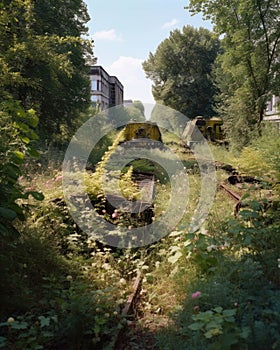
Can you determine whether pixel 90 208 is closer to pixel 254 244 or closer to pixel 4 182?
pixel 4 182

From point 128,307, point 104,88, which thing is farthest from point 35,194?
point 104,88

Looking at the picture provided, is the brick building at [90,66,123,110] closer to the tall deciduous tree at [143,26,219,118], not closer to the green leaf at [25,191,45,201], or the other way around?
the tall deciduous tree at [143,26,219,118]

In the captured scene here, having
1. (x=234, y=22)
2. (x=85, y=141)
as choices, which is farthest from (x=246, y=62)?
(x=85, y=141)

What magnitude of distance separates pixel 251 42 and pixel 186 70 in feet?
100

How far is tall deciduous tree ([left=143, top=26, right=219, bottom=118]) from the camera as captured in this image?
140 feet

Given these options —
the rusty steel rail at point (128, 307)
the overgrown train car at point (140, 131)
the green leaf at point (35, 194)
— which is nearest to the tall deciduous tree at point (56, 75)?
the overgrown train car at point (140, 131)

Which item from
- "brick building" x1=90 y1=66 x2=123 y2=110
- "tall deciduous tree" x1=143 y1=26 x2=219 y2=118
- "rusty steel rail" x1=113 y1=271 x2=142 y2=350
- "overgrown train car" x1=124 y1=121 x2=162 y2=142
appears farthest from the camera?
"brick building" x1=90 y1=66 x2=123 y2=110

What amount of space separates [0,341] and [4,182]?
1394mm

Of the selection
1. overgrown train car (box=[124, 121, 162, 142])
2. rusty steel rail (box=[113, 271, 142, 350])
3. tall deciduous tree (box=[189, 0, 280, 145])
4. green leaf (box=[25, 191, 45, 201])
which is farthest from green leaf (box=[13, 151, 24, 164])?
tall deciduous tree (box=[189, 0, 280, 145])

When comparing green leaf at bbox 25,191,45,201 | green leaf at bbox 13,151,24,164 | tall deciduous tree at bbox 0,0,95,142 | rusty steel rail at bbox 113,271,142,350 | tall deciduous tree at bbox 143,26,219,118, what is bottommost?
rusty steel rail at bbox 113,271,142,350

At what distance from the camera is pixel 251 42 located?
49.9 ft

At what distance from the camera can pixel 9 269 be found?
365 centimetres

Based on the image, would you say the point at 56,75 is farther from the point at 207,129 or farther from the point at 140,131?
the point at 207,129

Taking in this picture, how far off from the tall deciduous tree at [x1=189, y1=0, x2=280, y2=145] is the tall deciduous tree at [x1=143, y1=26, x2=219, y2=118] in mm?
25176
